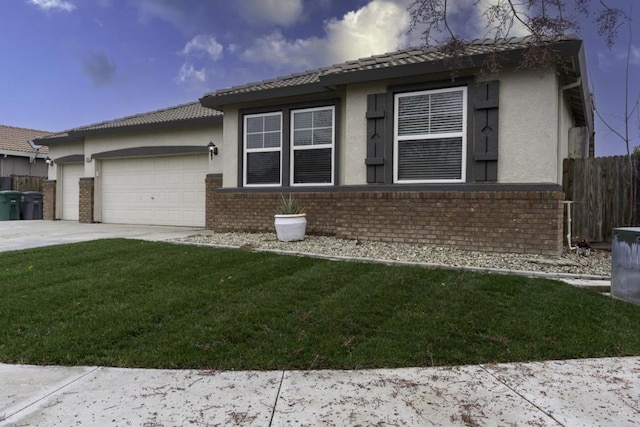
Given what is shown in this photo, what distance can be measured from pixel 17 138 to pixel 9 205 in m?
8.89

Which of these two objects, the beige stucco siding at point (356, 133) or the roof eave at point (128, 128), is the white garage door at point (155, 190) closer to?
the roof eave at point (128, 128)

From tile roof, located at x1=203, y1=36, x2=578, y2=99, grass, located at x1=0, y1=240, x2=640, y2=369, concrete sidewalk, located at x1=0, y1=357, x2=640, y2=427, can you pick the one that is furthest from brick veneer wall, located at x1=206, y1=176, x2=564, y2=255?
concrete sidewalk, located at x1=0, y1=357, x2=640, y2=427

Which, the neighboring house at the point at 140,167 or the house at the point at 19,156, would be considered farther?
the house at the point at 19,156

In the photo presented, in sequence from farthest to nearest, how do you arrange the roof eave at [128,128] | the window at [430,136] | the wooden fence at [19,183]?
the wooden fence at [19,183]
the roof eave at [128,128]
the window at [430,136]

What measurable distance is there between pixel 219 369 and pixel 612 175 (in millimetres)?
8855

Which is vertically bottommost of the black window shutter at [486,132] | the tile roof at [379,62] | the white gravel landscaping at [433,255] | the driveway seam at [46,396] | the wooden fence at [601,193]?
the driveway seam at [46,396]

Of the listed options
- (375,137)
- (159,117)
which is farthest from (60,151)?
(375,137)

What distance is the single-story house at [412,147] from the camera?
7562 millimetres

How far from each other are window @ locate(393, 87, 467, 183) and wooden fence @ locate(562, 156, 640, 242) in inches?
109

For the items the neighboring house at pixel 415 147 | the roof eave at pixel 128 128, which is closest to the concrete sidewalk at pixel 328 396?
the neighboring house at pixel 415 147

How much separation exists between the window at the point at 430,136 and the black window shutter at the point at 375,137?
0.28 meters

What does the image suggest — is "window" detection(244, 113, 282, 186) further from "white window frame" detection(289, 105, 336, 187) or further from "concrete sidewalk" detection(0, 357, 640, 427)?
"concrete sidewalk" detection(0, 357, 640, 427)

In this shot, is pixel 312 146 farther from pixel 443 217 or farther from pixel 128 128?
pixel 128 128

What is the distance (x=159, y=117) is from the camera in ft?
48.7
